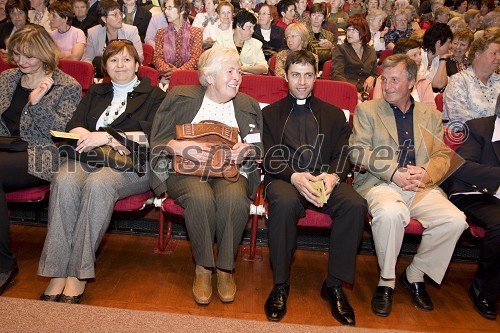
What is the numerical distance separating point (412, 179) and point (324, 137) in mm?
527

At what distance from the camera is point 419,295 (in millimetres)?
2664

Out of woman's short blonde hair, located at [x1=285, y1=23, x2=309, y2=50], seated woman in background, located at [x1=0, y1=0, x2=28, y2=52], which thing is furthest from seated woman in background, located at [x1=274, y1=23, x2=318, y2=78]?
seated woman in background, located at [x1=0, y1=0, x2=28, y2=52]

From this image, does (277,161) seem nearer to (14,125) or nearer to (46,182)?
(46,182)

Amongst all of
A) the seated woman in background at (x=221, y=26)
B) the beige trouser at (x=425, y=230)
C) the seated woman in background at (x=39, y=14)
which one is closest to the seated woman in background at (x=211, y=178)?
the beige trouser at (x=425, y=230)

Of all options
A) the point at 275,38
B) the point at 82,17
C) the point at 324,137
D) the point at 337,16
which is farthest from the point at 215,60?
the point at 337,16

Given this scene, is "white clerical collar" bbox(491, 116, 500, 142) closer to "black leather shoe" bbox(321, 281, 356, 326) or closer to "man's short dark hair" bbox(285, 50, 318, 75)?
"man's short dark hair" bbox(285, 50, 318, 75)

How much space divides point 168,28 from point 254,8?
2.54m

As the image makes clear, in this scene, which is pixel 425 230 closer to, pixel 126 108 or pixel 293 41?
pixel 126 108

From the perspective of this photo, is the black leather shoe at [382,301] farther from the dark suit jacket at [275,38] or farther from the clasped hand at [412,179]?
the dark suit jacket at [275,38]

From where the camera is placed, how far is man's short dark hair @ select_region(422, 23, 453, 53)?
4387 mm

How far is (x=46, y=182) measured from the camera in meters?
2.76

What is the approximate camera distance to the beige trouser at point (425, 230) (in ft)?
8.32

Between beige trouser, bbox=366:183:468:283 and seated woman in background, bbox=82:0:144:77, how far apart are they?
272cm

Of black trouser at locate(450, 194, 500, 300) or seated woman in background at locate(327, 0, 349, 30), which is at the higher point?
seated woman in background at locate(327, 0, 349, 30)
